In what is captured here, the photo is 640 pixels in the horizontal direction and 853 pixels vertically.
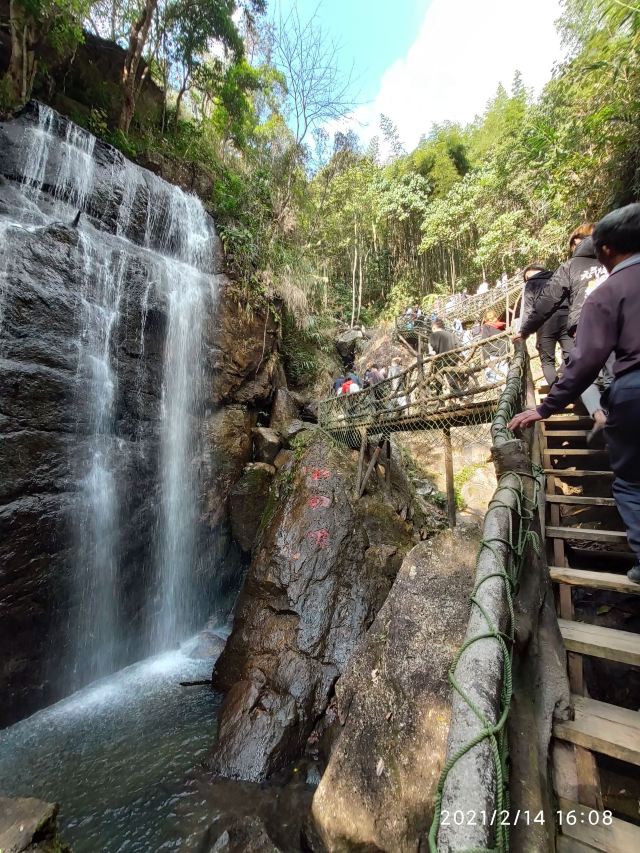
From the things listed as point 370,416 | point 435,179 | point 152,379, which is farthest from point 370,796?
point 435,179

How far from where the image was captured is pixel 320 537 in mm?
6273

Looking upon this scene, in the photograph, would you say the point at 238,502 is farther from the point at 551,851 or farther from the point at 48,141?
the point at 48,141

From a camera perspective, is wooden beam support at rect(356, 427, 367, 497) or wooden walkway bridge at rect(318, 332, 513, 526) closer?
wooden walkway bridge at rect(318, 332, 513, 526)

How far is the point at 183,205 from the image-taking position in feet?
32.3

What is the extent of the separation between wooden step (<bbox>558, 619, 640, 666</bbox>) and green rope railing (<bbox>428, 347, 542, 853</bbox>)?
511 mm

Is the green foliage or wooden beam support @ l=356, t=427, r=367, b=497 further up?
the green foliage

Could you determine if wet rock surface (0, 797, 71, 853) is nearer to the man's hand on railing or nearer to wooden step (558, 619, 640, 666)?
wooden step (558, 619, 640, 666)

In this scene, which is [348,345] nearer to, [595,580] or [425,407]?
[425,407]

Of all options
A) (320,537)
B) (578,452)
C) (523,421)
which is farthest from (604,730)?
(320,537)

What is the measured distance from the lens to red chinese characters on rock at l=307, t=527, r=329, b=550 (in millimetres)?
6192

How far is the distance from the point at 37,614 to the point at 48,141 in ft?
30.5

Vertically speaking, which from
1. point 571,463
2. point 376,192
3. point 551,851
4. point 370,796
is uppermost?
point 376,192

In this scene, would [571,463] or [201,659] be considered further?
[201,659]

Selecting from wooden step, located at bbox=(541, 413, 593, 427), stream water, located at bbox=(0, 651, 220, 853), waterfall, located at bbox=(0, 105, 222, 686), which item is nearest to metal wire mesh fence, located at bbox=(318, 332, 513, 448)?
wooden step, located at bbox=(541, 413, 593, 427)
